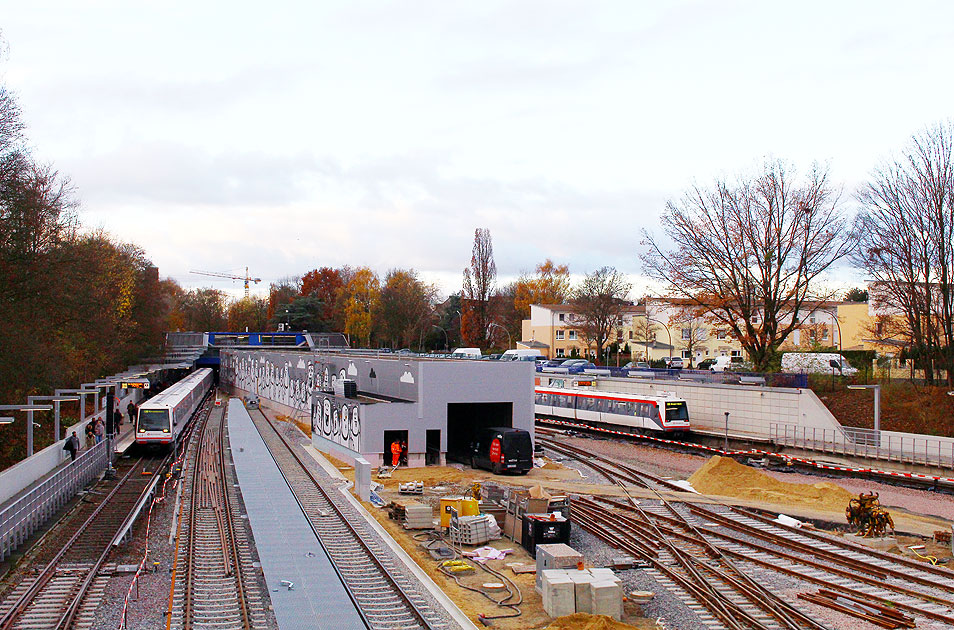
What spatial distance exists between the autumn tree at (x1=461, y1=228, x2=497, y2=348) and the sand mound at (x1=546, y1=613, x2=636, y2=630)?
7239 cm

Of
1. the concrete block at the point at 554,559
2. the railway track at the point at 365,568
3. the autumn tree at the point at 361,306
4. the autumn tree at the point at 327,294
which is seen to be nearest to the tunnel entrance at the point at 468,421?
the railway track at the point at 365,568

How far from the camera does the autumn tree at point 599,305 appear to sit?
76.5 meters

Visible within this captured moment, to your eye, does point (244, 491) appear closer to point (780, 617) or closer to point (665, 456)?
point (780, 617)

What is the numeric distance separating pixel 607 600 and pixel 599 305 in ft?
210

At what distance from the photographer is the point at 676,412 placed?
4209cm

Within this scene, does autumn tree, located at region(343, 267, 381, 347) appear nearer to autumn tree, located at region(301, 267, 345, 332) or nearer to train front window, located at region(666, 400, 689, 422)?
autumn tree, located at region(301, 267, 345, 332)

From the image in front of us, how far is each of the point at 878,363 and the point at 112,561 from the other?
150 feet

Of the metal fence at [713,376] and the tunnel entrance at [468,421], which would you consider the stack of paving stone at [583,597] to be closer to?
the tunnel entrance at [468,421]

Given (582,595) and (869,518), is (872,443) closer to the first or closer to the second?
(869,518)

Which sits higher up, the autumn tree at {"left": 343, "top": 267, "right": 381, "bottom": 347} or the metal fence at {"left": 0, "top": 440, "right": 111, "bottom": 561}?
the autumn tree at {"left": 343, "top": 267, "right": 381, "bottom": 347}

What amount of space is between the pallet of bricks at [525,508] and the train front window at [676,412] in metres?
23.2

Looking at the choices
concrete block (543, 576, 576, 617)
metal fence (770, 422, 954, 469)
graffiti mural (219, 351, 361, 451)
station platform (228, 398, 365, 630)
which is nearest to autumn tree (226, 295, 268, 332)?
graffiti mural (219, 351, 361, 451)

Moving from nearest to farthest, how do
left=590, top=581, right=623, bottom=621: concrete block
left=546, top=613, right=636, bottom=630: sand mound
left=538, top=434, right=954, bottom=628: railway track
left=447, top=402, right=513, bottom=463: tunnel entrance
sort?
left=546, top=613, right=636, bottom=630: sand mound
left=590, top=581, right=623, bottom=621: concrete block
left=538, top=434, right=954, bottom=628: railway track
left=447, top=402, right=513, bottom=463: tunnel entrance

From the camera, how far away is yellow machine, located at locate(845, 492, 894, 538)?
20328mm
